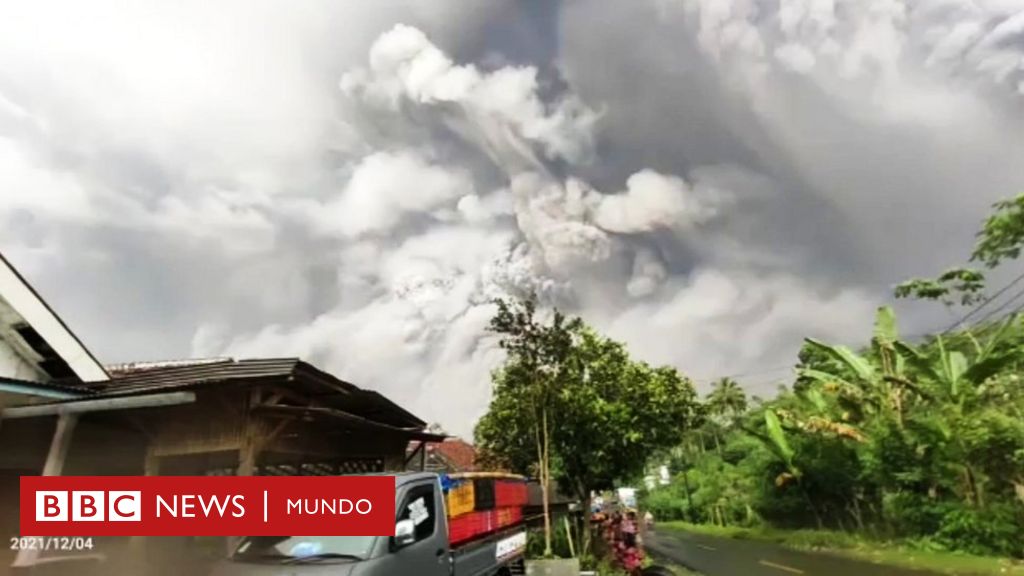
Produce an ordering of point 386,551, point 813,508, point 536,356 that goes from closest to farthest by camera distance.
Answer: point 386,551
point 536,356
point 813,508

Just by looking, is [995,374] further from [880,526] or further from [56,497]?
[56,497]

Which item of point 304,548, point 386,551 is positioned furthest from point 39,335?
point 386,551

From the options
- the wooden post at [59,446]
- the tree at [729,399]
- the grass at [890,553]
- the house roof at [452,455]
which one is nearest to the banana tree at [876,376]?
the grass at [890,553]

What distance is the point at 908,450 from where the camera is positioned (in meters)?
20.5

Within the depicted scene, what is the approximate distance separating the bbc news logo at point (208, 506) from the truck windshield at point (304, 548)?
9 centimetres

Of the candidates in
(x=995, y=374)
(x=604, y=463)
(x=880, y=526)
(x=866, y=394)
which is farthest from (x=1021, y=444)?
(x=604, y=463)

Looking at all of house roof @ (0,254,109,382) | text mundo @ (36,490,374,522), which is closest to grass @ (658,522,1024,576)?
text mundo @ (36,490,374,522)

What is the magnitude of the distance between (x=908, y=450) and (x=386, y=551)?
1956 cm

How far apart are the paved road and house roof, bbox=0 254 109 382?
15432 mm

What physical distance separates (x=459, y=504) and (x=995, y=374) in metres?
19.6

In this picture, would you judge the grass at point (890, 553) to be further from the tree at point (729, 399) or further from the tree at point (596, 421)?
the tree at point (729, 399)

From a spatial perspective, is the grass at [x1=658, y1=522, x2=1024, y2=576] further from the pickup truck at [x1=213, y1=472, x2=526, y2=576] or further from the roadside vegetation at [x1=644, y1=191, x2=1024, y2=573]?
the pickup truck at [x1=213, y1=472, x2=526, y2=576]

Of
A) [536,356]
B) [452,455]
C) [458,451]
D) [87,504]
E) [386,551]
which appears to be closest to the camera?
[386,551]

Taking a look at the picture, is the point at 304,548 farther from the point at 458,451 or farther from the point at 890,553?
the point at 458,451
